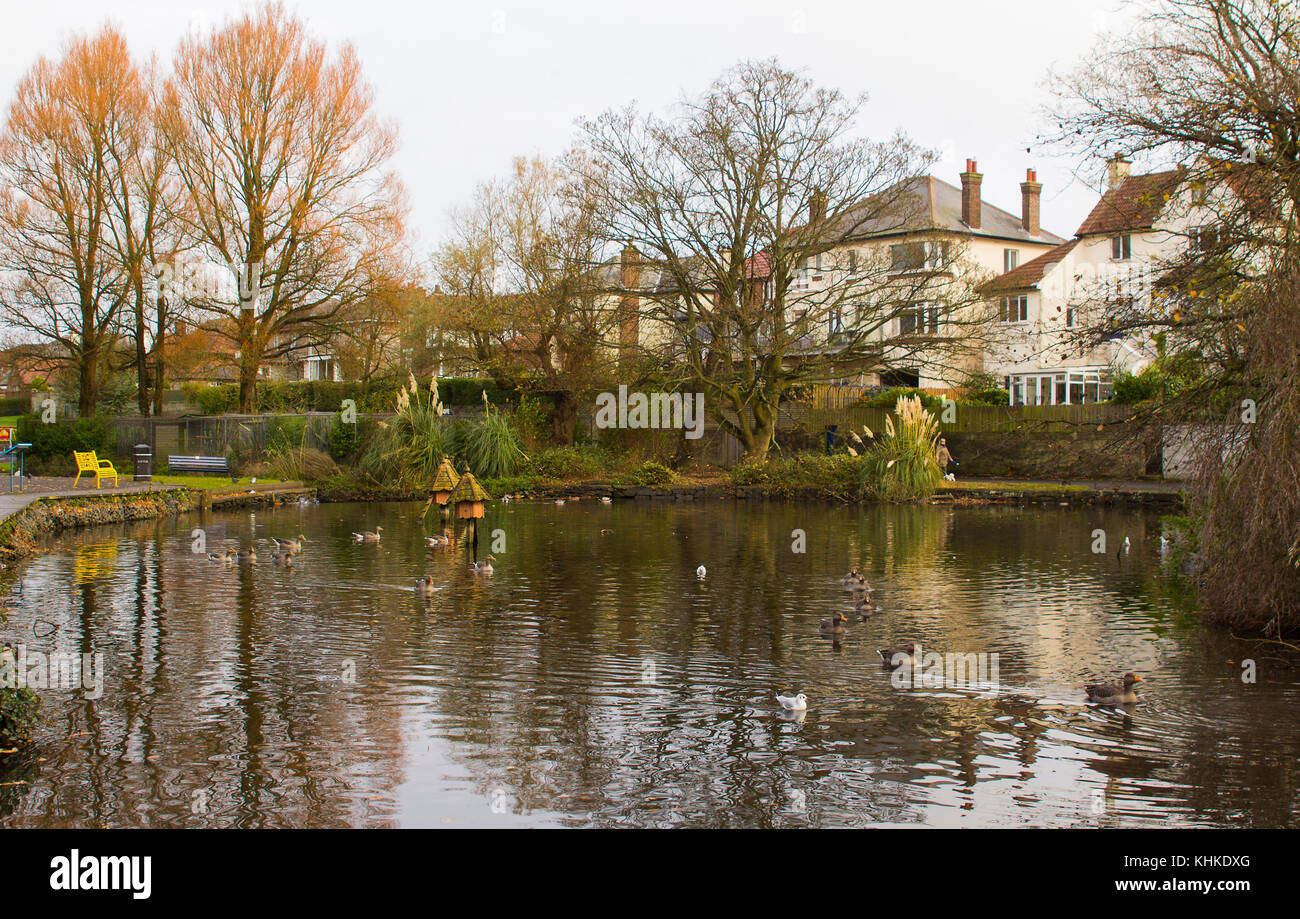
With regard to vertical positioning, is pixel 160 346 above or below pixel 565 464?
above

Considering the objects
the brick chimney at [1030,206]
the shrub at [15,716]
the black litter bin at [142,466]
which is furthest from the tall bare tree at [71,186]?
the brick chimney at [1030,206]

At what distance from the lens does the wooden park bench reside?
3195 cm

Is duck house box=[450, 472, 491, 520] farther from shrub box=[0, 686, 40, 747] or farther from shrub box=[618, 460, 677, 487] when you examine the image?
shrub box=[618, 460, 677, 487]

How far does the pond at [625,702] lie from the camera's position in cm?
646

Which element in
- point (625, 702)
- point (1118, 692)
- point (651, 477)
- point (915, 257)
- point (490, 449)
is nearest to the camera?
point (1118, 692)

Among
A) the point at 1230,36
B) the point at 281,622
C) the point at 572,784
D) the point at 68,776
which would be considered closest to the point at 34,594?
the point at 281,622

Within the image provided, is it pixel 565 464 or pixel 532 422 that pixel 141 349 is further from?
pixel 565 464

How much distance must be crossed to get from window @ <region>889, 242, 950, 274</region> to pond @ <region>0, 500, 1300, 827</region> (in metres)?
15.5

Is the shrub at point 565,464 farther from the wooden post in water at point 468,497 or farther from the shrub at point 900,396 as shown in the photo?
the wooden post in water at point 468,497

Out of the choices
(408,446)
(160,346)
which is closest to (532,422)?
(408,446)

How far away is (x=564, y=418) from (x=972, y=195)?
89.3ft

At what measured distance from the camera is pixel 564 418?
121ft

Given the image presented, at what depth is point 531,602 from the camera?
43.7ft

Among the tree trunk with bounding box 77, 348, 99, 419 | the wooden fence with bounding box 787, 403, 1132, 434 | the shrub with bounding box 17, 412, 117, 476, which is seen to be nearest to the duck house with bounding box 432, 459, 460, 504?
the wooden fence with bounding box 787, 403, 1132, 434
